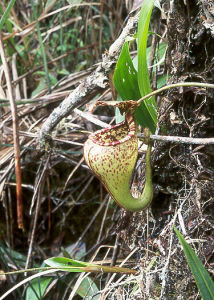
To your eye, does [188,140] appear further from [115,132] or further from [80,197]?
[80,197]

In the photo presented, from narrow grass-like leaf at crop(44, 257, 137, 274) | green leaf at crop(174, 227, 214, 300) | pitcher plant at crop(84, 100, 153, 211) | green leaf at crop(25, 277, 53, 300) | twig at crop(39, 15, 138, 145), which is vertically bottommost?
green leaf at crop(25, 277, 53, 300)

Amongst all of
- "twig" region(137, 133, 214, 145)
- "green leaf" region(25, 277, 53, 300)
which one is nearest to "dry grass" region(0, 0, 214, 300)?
"green leaf" region(25, 277, 53, 300)

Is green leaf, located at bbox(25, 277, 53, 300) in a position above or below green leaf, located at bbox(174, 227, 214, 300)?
below

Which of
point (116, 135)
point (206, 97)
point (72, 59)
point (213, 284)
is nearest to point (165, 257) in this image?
point (213, 284)

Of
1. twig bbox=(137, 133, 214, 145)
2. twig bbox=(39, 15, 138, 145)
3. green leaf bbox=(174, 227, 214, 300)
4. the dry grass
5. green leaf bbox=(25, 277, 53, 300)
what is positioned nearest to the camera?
green leaf bbox=(174, 227, 214, 300)

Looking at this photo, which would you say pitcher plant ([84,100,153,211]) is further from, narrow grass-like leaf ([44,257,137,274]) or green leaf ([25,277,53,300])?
green leaf ([25,277,53,300])

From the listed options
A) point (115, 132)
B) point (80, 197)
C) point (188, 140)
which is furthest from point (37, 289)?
point (188, 140)

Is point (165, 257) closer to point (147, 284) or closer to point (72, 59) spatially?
point (147, 284)

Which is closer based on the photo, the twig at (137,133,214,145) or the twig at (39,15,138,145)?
the twig at (137,133,214,145)

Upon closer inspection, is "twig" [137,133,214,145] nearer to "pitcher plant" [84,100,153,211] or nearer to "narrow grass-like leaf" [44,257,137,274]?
"pitcher plant" [84,100,153,211]

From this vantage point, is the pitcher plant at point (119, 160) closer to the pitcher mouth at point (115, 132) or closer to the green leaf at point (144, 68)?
the pitcher mouth at point (115, 132)

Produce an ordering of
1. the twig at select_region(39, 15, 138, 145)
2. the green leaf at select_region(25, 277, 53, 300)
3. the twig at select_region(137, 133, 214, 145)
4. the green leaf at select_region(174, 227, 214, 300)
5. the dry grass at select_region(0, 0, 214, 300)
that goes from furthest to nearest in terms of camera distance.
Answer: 1. the green leaf at select_region(25, 277, 53, 300)
2. the twig at select_region(39, 15, 138, 145)
3. the dry grass at select_region(0, 0, 214, 300)
4. the twig at select_region(137, 133, 214, 145)
5. the green leaf at select_region(174, 227, 214, 300)
